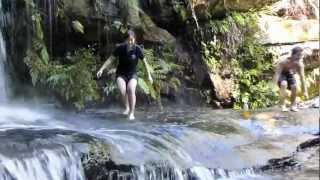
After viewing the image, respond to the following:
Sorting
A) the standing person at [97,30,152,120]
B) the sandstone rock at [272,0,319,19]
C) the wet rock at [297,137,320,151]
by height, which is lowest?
the wet rock at [297,137,320,151]

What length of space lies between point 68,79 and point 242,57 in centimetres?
455

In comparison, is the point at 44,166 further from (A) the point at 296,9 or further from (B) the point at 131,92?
(A) the point at 296,9

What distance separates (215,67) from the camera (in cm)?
1576

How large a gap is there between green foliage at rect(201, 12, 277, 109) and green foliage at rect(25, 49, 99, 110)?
9.93ft

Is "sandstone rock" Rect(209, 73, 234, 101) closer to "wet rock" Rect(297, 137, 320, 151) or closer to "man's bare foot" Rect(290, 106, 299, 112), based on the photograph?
"man's bare foot" Rect(290, 106, 299, 112)

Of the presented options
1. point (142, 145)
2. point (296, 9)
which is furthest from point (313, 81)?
point (142, 145)

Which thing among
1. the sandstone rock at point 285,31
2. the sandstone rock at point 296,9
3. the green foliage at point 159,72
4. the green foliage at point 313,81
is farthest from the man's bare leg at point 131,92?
the sandstone rock at point 296,9

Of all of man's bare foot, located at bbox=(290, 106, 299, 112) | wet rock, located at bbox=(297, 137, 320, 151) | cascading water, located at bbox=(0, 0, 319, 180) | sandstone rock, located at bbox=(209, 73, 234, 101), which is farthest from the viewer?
sandstone rock, located at bbox=(209, 73, 234, 101)

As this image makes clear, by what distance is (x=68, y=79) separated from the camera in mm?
14008

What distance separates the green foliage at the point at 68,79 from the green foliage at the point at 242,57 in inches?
119

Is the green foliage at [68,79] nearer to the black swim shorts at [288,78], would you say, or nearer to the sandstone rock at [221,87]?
the sandstone rock at [221,87]

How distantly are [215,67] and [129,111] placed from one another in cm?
380

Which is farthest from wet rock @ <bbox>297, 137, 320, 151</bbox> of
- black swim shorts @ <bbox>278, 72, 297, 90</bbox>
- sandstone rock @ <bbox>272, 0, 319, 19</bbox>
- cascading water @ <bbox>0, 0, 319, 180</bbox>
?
sandstone rock @ <bbox>272, 0, 319, 19</bbox>

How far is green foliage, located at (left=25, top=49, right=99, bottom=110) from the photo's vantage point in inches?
549
